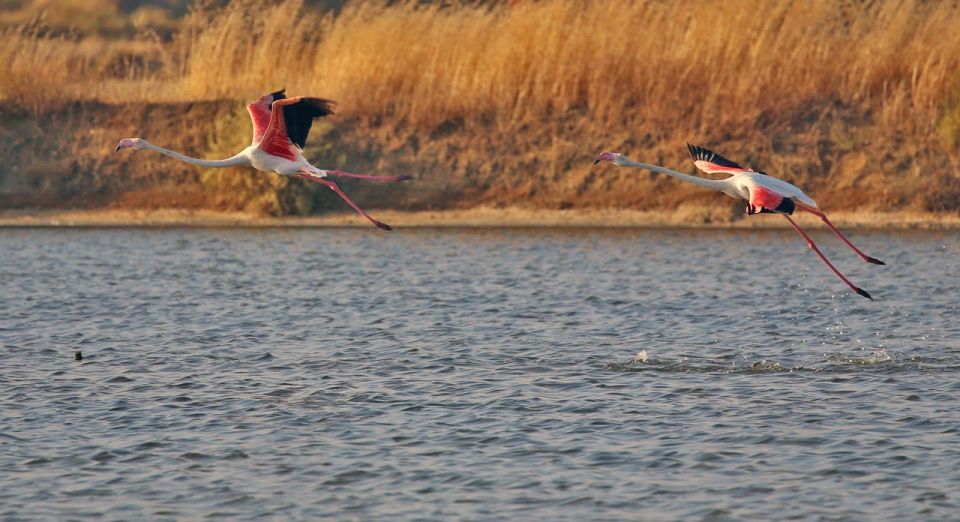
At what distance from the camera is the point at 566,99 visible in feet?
78.1

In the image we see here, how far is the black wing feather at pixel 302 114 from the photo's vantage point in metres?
11.2

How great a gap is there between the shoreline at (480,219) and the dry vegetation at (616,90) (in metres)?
0.30

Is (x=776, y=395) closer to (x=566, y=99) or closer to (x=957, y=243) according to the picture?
(x=957, y=243)

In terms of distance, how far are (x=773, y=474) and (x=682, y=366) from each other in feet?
11.2

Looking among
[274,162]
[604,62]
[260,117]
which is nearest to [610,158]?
[274,162]

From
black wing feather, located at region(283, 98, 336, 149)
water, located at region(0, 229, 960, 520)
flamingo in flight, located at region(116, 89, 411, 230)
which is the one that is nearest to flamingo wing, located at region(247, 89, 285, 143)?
flamingo in flight, located at region(116, 89, 411, 230)

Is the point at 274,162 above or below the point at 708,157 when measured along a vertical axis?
below

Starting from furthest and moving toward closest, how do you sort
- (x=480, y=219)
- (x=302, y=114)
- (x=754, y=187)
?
(x=480, y=219), (x=302, y=114), (x=754, y=187)

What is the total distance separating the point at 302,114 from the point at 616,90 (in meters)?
12.8

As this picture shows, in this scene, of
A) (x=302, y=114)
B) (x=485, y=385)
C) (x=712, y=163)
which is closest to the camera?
(x=712, y=163)

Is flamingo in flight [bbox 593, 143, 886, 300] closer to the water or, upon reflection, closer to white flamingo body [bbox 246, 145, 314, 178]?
the water

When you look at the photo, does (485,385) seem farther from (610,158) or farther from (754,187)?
(754,187)

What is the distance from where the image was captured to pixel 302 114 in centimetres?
1145

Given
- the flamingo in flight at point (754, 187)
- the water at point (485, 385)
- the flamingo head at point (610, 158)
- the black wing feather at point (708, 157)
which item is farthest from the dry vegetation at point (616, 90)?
the flamingo head at point (610, 158)
